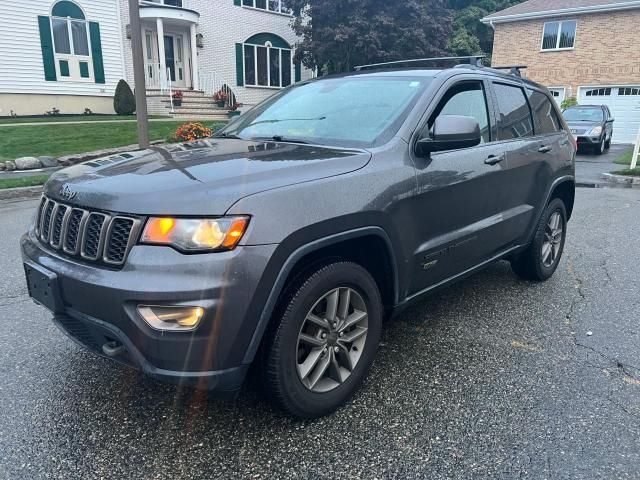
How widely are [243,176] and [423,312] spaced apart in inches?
87.4

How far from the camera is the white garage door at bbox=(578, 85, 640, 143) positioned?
900 inches

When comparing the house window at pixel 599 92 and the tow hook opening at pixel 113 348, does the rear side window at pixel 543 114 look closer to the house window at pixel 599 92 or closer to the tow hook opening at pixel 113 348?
the tow hook opening at pixel 113 348

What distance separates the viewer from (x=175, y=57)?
852 inches

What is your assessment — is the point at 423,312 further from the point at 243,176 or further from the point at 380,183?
the point at 243,176

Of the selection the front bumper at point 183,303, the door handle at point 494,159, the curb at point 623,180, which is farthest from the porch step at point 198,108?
the front bumper at point 183,303

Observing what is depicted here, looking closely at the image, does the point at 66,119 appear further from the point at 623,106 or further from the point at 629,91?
the point at 629,91

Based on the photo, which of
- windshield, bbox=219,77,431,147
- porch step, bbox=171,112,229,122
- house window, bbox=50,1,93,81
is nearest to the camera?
windshield, bbox=219,77,431,147

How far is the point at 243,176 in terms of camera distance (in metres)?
2.34

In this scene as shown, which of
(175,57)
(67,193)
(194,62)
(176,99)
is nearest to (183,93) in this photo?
(176,99)

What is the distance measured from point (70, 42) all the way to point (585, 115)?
1829cm

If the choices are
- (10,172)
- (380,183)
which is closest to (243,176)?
(380,183)

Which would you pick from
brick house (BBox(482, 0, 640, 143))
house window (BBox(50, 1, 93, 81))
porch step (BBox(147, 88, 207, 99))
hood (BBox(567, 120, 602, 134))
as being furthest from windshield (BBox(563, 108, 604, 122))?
house window (BBox(50, 1, 93, 81))

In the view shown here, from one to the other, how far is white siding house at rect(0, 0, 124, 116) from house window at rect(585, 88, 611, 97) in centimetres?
2059

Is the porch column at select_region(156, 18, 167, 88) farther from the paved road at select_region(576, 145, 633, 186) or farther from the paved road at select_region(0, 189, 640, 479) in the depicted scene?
the paved road at select_region(0, 189, 640, 479)
